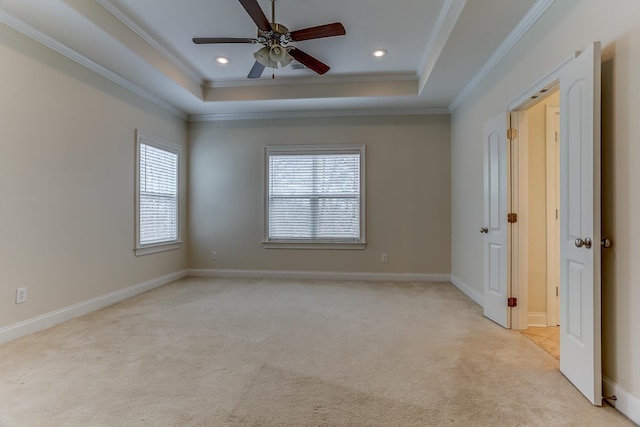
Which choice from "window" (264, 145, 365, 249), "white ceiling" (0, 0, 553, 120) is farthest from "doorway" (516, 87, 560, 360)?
"window" (264, 145, 365, 249)

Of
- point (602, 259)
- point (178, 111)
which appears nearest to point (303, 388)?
point (602, 259)

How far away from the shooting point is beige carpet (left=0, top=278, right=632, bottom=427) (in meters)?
1.78

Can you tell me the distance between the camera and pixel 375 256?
5293 millimetres

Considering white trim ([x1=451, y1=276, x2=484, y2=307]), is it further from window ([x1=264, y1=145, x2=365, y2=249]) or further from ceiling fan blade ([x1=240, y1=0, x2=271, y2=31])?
ceiling fan blade ([x1=240, y1=0, x2=271, y2=31])

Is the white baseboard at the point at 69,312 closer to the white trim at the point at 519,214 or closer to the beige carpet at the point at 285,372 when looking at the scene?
the beige carpet at the point at 285,372

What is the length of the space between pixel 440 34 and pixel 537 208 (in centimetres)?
198

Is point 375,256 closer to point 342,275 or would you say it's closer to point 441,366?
point 342,275

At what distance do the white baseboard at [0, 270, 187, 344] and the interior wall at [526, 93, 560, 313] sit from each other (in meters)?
4.56

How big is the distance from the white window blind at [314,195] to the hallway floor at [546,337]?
2659 mm

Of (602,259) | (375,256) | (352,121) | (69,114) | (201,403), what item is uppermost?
(352,121)

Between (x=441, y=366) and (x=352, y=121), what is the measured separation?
3954mm

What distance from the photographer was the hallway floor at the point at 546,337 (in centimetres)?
267

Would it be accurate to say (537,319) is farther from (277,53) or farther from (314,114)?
(314,114)

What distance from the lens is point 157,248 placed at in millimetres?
4824
